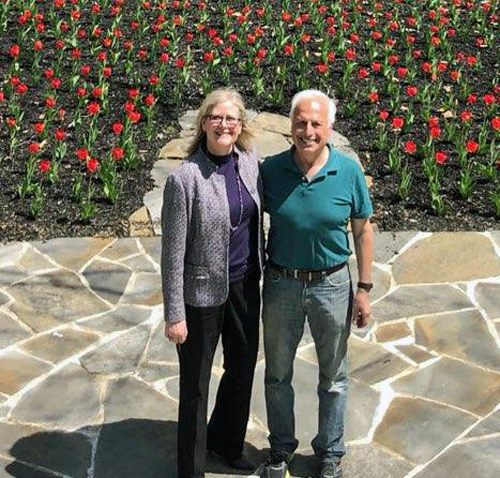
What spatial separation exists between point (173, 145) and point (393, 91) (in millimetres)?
2101

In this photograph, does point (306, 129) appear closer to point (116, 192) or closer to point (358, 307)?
point (358, 307)

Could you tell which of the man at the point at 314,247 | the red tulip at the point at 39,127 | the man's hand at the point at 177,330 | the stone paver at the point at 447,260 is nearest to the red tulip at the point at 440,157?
the stone paver at the point at 447,260

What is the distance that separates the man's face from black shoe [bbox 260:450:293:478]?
4.95ft

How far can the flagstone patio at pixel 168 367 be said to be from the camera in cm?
489

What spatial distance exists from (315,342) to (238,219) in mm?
691

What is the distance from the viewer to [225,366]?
4.47 m

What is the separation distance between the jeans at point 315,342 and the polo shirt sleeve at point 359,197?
261 millimetres

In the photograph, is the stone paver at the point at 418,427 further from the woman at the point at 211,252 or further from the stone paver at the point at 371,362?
the woman at the point at 211,252

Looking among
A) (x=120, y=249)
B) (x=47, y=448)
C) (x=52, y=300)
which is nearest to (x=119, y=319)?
(x=52, y=300)

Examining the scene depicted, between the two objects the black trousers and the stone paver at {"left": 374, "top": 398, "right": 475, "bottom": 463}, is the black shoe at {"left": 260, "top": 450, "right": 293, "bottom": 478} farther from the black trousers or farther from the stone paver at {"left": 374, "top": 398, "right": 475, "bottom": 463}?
the stone paver at {"left": 374, "top": 398, "right": 475, "bottom": 463}

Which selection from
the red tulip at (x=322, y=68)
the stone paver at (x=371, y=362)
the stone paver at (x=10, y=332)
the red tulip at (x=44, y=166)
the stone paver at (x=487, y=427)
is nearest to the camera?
the stone paver at (x=487, y=427)

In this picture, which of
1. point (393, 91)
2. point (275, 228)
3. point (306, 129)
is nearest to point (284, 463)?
point (275, 228)

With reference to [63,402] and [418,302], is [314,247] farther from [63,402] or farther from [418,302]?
[418,302]

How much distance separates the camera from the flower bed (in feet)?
24.5
